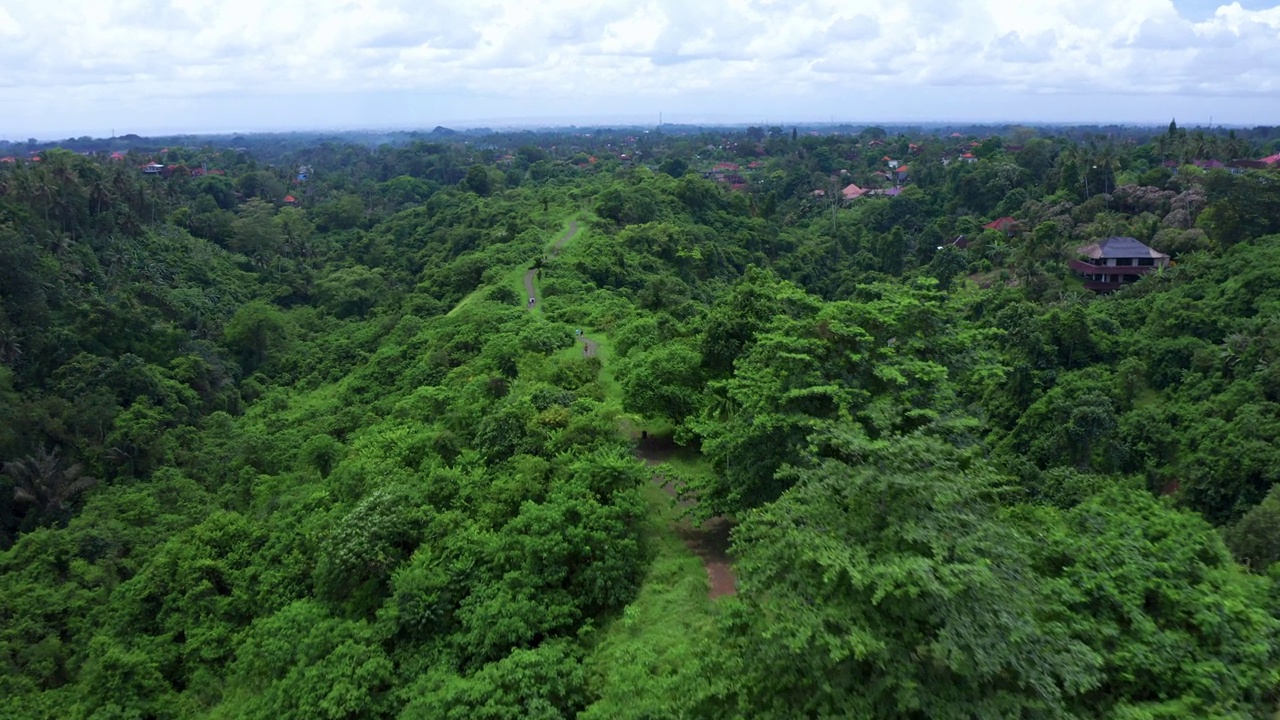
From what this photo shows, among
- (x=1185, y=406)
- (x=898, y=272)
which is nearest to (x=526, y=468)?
(x=1185, y=406)

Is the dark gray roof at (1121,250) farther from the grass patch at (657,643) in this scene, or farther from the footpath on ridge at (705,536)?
the grass patch at (657,643)

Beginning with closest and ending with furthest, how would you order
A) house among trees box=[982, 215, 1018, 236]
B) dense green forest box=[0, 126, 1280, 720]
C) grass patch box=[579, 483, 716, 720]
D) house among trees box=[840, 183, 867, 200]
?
dense green forest box=[0, 126, 1280, 720] < grass patch box=[579, 483, 716, 720] < house among trees box=[982, 215, 1018, 236] < house among trees box=[840, 183, 867, 200]

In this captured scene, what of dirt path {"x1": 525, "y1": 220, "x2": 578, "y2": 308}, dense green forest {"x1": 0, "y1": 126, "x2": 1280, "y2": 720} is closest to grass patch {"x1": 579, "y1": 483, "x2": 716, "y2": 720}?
dense green forest {"x1": 0, "y1": 126, "x2": 1280, "y2": 720}

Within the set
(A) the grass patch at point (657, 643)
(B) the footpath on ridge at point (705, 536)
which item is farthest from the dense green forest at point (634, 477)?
(B) the footpath on ridge at point (705, 536)

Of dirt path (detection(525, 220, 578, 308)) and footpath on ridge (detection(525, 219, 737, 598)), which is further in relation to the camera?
dirt path (detection(525, 220, 578, 308))

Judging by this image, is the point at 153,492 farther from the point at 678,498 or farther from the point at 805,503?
the point at 805,503

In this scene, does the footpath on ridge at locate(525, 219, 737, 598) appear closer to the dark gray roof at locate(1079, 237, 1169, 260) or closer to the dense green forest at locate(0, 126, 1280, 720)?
the dense green forest at locate(0, 126, 1280, 720)

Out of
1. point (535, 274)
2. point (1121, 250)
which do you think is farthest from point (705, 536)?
point (1121, 250)

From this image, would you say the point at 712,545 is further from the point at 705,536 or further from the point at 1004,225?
the point at 1004,225
